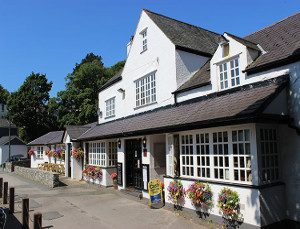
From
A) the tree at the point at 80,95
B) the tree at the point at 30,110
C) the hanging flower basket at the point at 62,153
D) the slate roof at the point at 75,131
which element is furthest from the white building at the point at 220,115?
the tree at the point at 30,110

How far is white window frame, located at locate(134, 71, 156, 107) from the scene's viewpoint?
16.3 m

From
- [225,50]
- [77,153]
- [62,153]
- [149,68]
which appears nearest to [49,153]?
[62,153]

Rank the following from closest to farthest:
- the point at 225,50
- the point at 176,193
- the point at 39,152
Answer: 1. the point at 176,193
2. the point at 225,50
3. the point at 39,152

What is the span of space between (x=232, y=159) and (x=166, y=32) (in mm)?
8402

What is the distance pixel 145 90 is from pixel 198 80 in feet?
14.6

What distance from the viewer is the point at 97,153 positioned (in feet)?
66.8

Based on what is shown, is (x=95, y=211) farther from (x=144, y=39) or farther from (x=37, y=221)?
(x=144, y=39)

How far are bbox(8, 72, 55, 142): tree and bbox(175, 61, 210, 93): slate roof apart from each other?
38.9 metres

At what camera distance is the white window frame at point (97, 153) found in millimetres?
19444

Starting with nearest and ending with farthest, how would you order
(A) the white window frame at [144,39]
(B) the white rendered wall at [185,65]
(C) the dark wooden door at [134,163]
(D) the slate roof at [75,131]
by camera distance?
(B) the white rendered wall at [185,65], (C) the dark wooden door at [134,163], (A) the white window frame at [144,39], (D) the slate roof at [75,131]

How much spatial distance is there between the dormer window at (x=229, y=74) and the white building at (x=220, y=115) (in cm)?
4

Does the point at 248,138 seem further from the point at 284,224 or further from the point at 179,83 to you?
the point at 179,83

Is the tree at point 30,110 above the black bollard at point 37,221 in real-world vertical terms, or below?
above

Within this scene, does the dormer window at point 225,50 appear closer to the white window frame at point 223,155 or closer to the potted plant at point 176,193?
the white window frame at point 223,155
